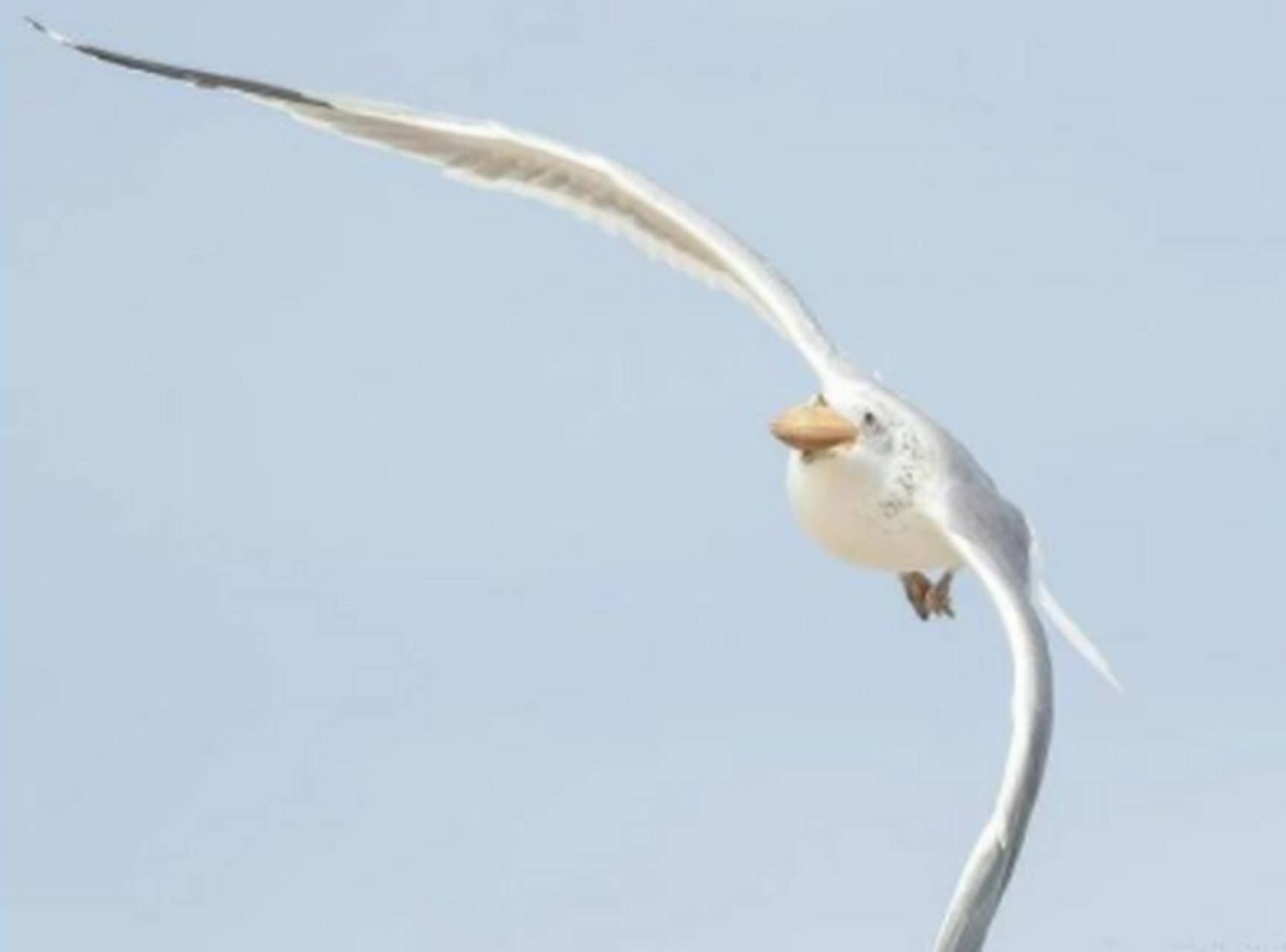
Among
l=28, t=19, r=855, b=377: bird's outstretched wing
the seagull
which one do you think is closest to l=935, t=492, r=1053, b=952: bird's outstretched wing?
the seagull

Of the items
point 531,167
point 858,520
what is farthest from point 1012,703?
point 531,167

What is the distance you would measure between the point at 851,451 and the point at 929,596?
29.4 inches

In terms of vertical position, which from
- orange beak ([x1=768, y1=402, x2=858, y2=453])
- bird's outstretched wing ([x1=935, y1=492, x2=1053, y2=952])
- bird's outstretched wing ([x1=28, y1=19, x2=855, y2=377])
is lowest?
bird's outstretched wing ([x1=935, y1=492, x2=1053, y2=952])

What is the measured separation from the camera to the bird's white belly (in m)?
18.4

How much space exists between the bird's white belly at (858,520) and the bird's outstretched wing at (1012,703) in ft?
0.49

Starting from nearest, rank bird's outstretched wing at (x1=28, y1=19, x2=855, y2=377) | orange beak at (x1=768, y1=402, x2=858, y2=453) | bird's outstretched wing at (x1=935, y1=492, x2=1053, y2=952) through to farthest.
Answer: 1. bird's outstretched wing at (x1=935, y1=492, x2=1053, y2=952)
2. orange beak at (x1=768, y1=402, x2=858, y2=453)
3. bird's outstretched wing at (x1=28, y1=19, x2=855, y2=377)

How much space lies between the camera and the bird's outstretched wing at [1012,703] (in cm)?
1641

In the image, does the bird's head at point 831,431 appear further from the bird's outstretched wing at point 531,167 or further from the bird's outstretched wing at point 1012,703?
the bird's outstretched wing at point 531,167

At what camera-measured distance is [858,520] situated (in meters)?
18.5

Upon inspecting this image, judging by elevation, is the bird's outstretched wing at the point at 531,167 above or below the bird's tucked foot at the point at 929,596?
above

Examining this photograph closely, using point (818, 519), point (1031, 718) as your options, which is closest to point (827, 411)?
point (818, 519)

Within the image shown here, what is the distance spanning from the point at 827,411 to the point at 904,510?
0.44m

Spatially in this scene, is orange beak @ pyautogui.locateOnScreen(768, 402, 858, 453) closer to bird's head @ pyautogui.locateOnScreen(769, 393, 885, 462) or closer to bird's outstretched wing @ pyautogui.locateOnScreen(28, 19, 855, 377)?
bird's head @ pyautogui.locateOnScreen(769, 393, 885, 462)

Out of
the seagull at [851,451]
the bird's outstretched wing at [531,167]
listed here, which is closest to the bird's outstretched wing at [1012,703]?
the seagull at [851,451]
